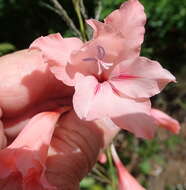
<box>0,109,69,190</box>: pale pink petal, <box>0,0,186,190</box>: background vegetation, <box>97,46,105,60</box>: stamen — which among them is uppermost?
<box>97,46,105,60</box>: stamen

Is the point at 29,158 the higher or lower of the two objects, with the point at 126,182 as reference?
higher

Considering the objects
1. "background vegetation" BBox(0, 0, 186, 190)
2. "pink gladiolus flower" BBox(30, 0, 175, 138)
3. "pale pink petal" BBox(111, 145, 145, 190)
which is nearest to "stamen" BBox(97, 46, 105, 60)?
"pink gladiolus flower" BBox(30, 0, 175, 138)

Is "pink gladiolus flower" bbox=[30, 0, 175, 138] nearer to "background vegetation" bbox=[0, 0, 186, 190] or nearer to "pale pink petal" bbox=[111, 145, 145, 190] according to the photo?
"pale pink petal" bbox=[111, 145, 145, 190]

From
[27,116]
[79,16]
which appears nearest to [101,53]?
[79,16]

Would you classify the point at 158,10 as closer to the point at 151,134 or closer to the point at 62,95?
the point at 62,95

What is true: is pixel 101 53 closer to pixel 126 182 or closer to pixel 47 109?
pixel 47 109

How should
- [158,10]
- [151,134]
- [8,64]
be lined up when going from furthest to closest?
[158,10]
[8,64]
[151,134]

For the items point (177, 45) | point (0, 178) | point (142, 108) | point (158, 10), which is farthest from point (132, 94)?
point (177, 45)
